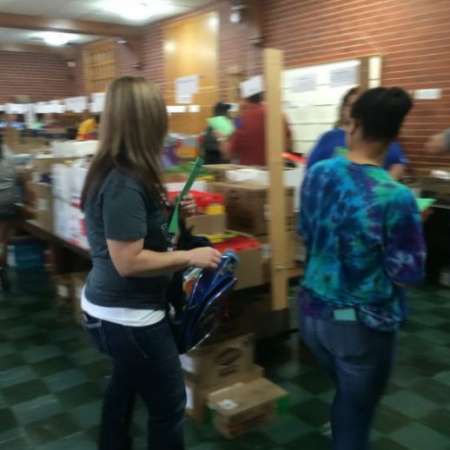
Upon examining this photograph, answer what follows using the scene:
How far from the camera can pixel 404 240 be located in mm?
1273

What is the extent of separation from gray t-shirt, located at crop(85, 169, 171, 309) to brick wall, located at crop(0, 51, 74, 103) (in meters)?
11.9

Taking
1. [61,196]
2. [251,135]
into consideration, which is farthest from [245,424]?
[251,135]

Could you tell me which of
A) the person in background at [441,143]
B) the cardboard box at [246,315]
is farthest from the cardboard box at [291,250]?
the person in background at [441,143]

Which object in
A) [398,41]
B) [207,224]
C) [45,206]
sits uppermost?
[398,41]

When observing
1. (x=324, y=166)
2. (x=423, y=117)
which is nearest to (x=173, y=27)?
(x=423, y=117)

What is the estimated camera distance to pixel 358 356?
138 centimetres

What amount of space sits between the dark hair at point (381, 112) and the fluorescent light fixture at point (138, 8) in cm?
702

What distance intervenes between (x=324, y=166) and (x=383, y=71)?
4.57 m

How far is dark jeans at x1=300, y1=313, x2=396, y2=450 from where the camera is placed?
1.37m

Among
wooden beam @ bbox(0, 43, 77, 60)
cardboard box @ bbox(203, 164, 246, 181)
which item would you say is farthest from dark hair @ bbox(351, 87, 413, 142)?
wooden beam @ bbox(0, 43, 77, 60)

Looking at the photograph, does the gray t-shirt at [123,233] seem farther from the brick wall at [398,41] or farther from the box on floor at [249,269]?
the brick wall at [398,41]

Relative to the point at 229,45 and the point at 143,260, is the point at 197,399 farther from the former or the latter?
the point at 229,45

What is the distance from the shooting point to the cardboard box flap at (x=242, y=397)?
7.28 feet

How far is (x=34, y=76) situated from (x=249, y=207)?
11498 millimetres
